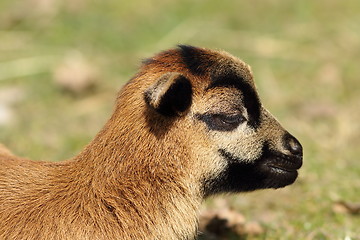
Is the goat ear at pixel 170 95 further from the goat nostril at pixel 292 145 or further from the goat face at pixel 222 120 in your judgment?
the goat nostril at pixel 292 145

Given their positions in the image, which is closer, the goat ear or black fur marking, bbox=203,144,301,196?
the goat ear

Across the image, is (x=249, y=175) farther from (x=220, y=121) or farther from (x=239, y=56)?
(x=239, y=56)

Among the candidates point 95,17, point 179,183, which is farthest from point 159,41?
point 179,183

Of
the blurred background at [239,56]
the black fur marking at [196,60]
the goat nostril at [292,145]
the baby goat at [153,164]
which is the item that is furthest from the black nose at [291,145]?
the blurred background at [239,56]

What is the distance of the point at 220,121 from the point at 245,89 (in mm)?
329

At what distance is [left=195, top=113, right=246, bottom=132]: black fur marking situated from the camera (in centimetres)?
442

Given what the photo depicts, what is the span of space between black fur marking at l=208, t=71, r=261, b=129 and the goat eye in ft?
0.47

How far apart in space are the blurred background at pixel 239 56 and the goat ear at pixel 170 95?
6.06 feet

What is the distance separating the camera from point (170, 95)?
425 cm

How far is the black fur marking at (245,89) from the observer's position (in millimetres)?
4488

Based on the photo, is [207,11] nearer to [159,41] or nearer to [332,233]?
[159,41]

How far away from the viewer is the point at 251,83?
467cm

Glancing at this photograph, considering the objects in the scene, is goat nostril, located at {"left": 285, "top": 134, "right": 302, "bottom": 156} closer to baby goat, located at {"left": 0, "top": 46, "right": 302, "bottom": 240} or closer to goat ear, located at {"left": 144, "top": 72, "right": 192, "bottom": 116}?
baby goat, located at {"left": 0, "top": 46, "right": 302, "bottom": 240}

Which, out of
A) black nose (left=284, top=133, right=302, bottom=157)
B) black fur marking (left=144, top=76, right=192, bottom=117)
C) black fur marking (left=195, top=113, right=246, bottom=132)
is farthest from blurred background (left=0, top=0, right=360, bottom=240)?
black fur marking (left=144, top=76, right=192, bottom=117)
